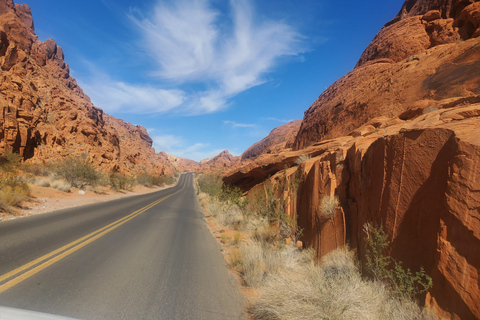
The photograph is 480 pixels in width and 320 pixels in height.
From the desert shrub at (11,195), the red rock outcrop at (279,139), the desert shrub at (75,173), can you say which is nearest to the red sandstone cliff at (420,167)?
the desert shrub at (11,195)

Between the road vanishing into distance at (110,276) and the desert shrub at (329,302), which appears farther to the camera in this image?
the road vanishing into distance at (110,276)

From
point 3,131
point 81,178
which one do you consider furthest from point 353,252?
point 3,131

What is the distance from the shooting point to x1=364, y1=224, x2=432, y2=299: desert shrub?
331 cm

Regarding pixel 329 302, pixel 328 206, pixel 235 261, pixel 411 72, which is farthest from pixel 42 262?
pixel 411 72

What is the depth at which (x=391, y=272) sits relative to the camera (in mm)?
3932

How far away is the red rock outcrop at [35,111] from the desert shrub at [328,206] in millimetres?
30119

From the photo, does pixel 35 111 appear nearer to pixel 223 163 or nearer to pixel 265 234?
pixel 265 234

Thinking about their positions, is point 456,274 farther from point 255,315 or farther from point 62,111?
point 62,111

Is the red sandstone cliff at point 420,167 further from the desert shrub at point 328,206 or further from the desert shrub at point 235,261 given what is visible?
the desert shrub at point 235,261

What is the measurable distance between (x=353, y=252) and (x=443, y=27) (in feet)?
48.0

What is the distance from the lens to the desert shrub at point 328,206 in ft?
21.3

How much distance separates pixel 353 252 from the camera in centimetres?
539

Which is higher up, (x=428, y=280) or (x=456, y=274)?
(x=456, y=274)

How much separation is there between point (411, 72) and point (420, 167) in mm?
9646
